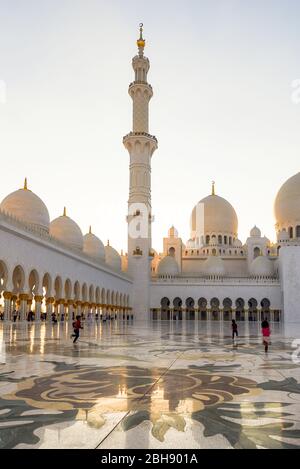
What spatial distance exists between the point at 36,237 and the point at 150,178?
1758 cm

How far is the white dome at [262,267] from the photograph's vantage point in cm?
3541

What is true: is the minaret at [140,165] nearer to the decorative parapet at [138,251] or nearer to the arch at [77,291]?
the decorative parapet at [138,251]

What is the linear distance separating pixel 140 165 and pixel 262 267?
508 inches

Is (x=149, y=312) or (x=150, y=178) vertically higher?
(x=150, y=178)

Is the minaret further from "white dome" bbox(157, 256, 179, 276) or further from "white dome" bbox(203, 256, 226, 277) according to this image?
"white dome" bbox(203, 256, 226, 277)

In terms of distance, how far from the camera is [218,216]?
40.1 m

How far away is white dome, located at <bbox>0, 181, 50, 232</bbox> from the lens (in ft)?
69.8

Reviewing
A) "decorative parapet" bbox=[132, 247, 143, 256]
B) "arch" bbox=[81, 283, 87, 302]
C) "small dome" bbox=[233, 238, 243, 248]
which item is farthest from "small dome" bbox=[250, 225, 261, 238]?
"arch" bbox=[81, 283, 87, 302]

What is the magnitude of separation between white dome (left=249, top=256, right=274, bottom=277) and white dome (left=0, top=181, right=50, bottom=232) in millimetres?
19567

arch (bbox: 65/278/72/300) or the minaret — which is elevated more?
the minaret

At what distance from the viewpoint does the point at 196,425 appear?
7.54ft

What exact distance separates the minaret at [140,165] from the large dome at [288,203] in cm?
1123
